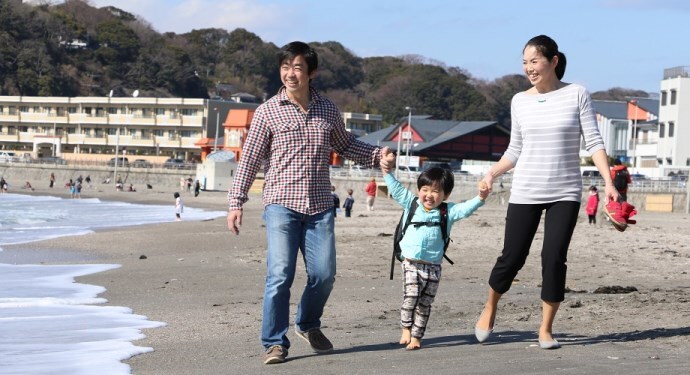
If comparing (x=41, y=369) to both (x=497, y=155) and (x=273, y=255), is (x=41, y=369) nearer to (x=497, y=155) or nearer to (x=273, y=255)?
(x=273, y=255)

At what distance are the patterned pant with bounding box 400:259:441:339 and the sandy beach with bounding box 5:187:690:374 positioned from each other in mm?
191

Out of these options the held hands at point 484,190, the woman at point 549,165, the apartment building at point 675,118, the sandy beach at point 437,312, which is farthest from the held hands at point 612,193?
the apartment building at point 675,118

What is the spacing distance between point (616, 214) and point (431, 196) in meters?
1.00

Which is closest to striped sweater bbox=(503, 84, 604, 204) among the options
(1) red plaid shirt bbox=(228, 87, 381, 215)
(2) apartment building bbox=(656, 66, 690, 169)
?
Result: (1) red plaid shirt bbox=(228, 87, 381, 215)

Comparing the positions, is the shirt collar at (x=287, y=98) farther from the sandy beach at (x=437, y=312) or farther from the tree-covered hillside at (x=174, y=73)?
the tree-covered hillside at (x=174, y=73)

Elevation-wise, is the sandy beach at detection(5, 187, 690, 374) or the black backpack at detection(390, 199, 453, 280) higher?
the black backpack at detection(390, 199, 453, 280)

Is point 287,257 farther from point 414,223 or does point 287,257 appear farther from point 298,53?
point 298,53

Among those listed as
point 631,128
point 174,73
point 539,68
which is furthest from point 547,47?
point 174,73

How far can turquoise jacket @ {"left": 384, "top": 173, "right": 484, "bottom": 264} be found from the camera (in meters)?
5.77

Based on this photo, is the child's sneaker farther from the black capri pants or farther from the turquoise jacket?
the turquoise jacket

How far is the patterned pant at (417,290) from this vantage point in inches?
227

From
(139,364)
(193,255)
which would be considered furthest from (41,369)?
(193,255)

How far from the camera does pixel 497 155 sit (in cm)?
7644

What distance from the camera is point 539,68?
18.4ft
